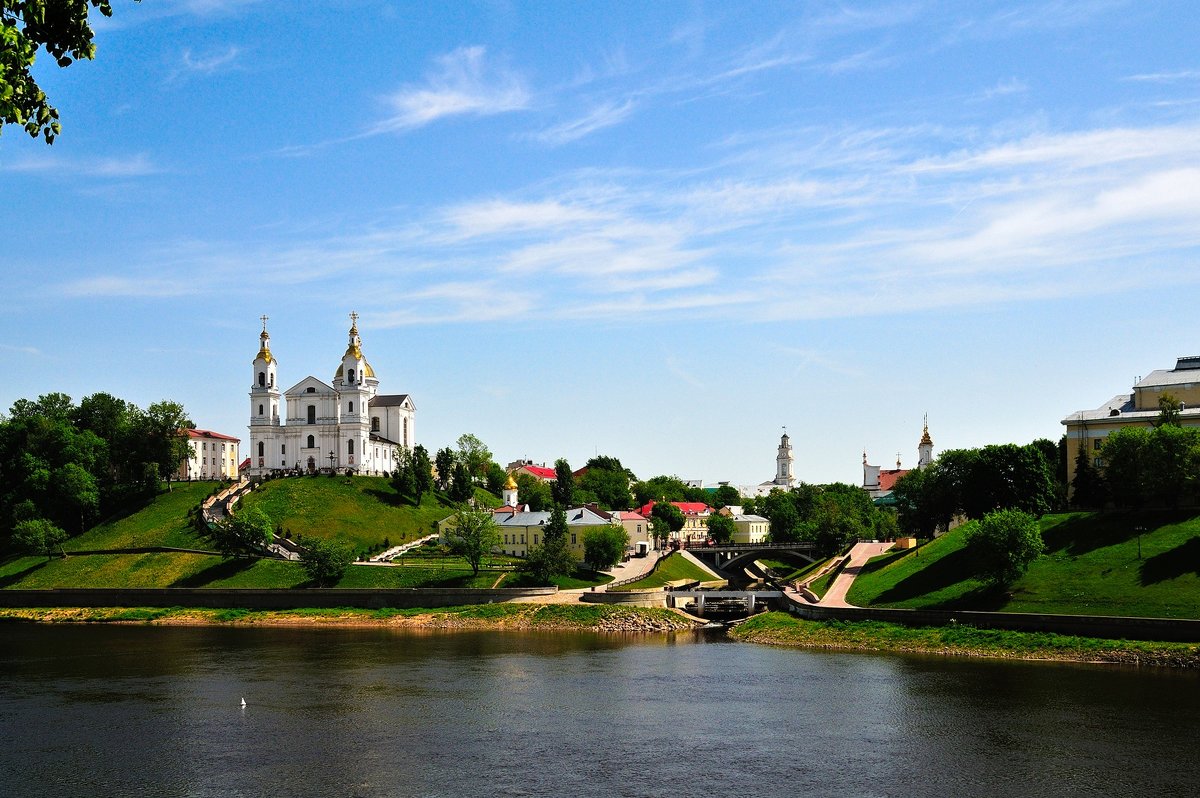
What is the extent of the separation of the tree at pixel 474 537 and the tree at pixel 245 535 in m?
16.1

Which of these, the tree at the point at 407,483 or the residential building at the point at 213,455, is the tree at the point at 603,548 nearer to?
the tree at the point at 407,483

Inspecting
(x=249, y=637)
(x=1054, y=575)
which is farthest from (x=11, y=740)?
(x=1054, y=575)

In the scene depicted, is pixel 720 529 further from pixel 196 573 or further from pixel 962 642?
pixel 962 642

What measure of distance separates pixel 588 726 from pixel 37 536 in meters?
72.2

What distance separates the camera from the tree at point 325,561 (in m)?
86.4

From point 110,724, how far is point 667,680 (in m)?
Answer: 24.2

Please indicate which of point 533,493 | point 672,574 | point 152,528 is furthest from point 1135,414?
point 152,528

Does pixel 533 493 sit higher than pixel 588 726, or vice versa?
pixel 533 493

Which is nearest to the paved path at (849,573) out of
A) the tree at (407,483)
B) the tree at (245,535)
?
the tree at (407,483)

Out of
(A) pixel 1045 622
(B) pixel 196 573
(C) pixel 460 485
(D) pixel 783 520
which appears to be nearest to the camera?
(A) pixel 1045 622

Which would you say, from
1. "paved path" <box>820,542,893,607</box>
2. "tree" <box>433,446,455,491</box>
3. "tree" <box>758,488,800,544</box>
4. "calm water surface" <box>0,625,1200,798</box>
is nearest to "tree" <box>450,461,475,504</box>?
"tree" <box>433,446,455,491</box>

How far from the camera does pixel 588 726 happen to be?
41.8 m

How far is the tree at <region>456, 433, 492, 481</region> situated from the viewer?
446 ft

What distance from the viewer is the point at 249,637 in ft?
238
